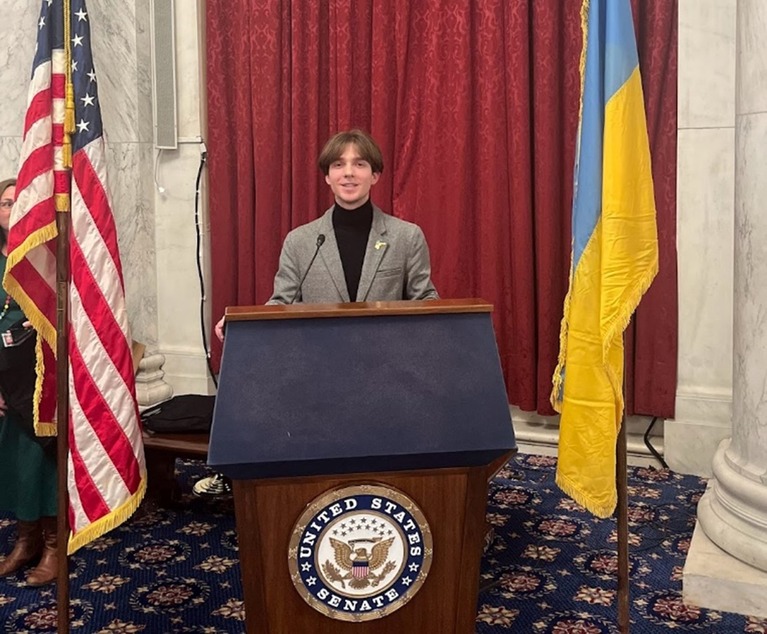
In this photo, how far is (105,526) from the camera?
261cm

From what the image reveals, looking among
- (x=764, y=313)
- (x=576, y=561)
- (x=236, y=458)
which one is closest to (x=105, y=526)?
(x=236, y=458)

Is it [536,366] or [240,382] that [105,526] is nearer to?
[240,382]

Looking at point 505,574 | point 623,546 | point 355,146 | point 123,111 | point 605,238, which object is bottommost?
point 505,574

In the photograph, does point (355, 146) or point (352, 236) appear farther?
point (352, 236)

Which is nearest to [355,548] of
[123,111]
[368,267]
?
[368,267]

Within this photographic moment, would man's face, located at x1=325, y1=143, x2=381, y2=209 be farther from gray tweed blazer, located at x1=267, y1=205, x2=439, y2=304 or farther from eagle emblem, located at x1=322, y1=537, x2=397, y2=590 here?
eagle emblem, located at x1=322, y1=537, x2=397, y2=590

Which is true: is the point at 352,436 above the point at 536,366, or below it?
above

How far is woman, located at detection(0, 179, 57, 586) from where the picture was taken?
118 inches

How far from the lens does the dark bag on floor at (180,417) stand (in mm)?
3625

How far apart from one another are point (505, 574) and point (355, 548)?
137cm

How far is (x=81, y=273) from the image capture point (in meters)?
2.60

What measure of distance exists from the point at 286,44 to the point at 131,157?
1.03 meters

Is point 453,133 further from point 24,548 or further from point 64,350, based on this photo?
point 24,548

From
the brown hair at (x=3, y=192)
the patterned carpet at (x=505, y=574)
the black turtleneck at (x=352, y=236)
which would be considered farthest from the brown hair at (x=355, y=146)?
the patterned carpet at (x=505, y=574)
